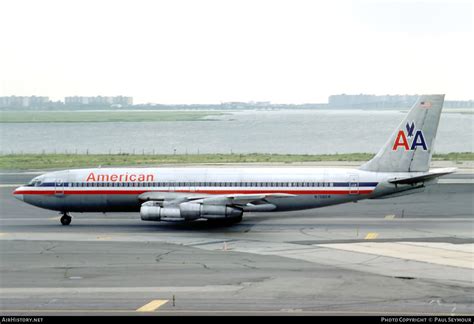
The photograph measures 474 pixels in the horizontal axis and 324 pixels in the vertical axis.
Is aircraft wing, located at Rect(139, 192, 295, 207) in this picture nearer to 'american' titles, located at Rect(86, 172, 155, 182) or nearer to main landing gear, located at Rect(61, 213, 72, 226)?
'american' titles, located at Rect(86, 172, 155, 182)

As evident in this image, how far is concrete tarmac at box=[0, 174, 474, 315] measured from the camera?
25.3 metres

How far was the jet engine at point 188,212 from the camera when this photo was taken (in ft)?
143

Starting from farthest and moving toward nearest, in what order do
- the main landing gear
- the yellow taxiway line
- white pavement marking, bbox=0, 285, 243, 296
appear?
the main landing gear < white pavement marking, bbox=0, 285, 243, 296 < the yellow taxiway line

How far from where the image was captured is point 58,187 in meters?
47.4

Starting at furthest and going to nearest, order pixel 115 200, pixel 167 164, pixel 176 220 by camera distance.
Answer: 1. pixel 167 164
2. pixel 115 200
3. pixel 176 220

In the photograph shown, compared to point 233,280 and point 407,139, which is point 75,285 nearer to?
point 233,280

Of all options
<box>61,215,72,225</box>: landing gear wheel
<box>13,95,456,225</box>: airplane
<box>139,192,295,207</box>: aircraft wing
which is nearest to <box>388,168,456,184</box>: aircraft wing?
<box>13,95,456,225</box>: airplane

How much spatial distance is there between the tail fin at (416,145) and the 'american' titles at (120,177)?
1354 cm

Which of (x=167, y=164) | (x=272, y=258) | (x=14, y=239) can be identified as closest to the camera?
(x=272, y=258)

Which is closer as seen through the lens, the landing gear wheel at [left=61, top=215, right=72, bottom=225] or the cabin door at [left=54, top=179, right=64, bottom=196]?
the cabin door at [left=54, top=179, right=64, bottom=196]

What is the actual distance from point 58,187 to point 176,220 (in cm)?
864

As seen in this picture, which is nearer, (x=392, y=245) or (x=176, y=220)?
(x=392, y=245)

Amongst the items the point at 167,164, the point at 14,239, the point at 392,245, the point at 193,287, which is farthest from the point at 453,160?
the point at 193,287

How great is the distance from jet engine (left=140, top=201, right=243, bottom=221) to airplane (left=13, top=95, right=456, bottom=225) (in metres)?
0.06
